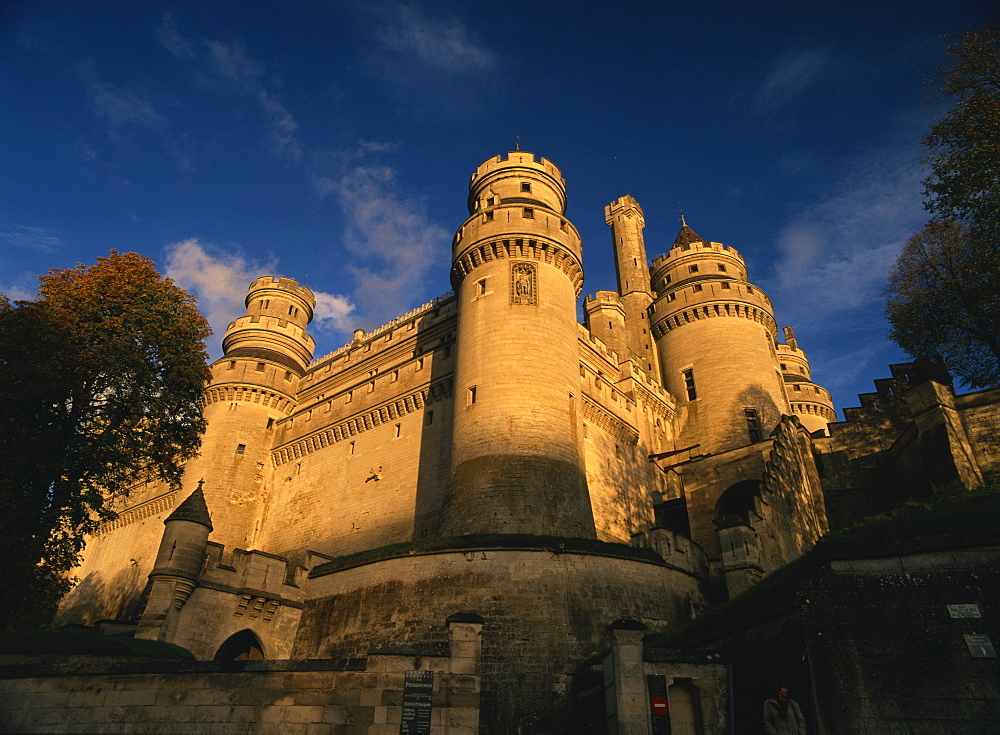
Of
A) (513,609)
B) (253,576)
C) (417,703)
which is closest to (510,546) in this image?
(513,609)

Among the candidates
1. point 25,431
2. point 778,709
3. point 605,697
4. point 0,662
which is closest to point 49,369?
point 25,431

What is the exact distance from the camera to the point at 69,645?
13781 mm

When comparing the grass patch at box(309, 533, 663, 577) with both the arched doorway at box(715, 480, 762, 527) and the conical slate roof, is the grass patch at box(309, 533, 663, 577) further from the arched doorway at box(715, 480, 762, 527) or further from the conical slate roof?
the conical slate roof

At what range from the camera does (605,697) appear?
1197 centimetres

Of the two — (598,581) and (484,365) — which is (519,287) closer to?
(484,365)

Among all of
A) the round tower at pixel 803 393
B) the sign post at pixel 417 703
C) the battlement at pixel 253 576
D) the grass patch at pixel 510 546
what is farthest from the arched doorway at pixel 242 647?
the round tower at pixel 803 393

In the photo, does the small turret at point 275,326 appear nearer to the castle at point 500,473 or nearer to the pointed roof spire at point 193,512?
the castle at point 500,473

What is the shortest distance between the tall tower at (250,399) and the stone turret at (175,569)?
1080 centimetres

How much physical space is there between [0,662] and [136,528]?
27363mm

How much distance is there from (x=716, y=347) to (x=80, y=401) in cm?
2989

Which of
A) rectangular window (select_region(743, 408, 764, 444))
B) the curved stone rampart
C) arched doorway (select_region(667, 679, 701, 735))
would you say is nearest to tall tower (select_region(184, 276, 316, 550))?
the curved stone rampart

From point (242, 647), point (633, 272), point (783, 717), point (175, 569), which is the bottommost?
point (783, 717)

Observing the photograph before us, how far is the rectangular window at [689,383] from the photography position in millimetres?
35625

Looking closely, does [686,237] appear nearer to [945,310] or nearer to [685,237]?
[685,237]
